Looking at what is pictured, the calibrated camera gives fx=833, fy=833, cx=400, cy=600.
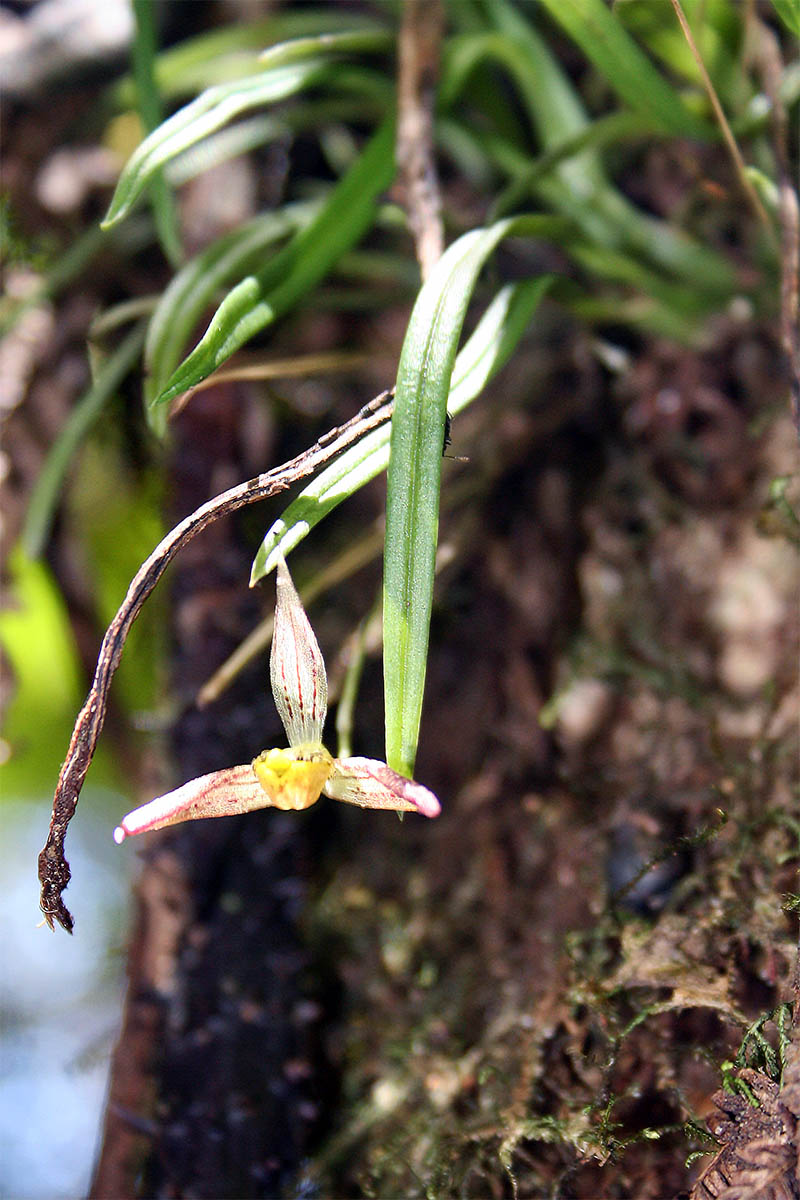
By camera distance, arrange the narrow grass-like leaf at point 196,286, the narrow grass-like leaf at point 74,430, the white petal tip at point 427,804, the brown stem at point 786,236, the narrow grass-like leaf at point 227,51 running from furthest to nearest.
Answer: the narrow grass-like leaf at point 227,51
the narrow grass-like leaf at point 74,430
the narrow grass-like leaf at point 196,286
the brown stem at point 786,236
the white petal tip at point 427,804

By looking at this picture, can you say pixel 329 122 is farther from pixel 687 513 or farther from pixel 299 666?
pixel 299 666

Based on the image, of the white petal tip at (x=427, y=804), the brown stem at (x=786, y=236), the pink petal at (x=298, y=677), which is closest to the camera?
the white petal tip at (x=427, y=804)

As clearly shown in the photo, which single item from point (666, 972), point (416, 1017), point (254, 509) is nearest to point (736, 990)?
point (666, 972)

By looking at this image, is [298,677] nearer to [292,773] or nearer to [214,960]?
[292,773]

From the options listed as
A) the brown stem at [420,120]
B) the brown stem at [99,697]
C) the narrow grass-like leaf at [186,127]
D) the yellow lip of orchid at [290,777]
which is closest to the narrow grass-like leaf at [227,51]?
the brown stem at [420,120]

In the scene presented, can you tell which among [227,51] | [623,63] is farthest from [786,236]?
[227,51]

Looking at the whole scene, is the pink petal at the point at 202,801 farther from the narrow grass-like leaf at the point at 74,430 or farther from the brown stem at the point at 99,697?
the narrow grass-like leaf at the point at 74,430
